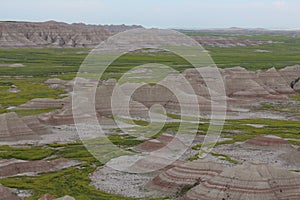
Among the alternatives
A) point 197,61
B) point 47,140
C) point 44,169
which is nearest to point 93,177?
point 44,169

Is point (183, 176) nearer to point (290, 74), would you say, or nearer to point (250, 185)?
point (250, 185)

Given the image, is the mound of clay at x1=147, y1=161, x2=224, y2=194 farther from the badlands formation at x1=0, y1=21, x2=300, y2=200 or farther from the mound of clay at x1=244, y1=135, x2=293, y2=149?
the mound of clay at x1=244, y1=135, x2=293, y2=149

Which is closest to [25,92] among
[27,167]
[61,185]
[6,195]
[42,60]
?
[27,167]

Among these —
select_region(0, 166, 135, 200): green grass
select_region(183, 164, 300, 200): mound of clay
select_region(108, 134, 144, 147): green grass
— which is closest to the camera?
select_region(183, 164, 300, 200): mound of clay

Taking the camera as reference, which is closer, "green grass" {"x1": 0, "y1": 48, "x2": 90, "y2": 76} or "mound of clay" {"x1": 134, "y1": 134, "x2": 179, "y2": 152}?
"mound of clay" {"x1": 134, "y1": 134, "x2": 179, "y2": 152}

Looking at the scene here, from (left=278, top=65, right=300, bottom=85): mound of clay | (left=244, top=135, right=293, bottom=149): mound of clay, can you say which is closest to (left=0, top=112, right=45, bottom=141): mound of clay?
(left=244, top=135, right=293, bottom=149): mound of clay

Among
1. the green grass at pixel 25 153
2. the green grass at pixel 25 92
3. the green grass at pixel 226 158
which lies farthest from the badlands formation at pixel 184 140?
the green grass at pixel 25 92

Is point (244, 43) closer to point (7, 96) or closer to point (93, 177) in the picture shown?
point (7, 96)
